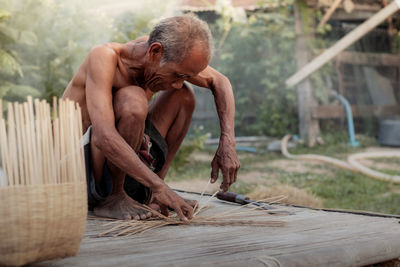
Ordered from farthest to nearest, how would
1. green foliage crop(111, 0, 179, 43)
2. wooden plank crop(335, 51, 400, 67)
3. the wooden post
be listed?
1. wooden plank crop(335, 51, 400, 67)
2. the wooden post
3. green foliage crop(111, 0, 179, 43)

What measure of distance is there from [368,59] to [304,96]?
1.50 m

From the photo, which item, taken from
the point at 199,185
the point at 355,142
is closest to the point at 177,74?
the point at 199,185

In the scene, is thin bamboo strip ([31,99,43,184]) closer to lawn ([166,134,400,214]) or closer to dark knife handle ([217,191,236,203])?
dark knife handle ([217,191,236,203])

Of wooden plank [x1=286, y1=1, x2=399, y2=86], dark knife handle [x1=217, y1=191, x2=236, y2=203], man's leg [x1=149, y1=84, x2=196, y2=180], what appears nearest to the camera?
man's leg [x1=149, y1=84, x2=196, y2=180]

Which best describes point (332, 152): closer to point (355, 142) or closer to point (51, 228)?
point (355, 142)

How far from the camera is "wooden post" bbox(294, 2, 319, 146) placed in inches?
287

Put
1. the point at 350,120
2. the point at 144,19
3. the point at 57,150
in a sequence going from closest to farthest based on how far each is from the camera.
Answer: the point at 57,150
the point at 144,19
the point at 350,120

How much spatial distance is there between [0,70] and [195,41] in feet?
11.0

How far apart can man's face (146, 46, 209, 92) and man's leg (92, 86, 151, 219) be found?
0.09 m

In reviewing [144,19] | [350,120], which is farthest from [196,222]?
[350,120]

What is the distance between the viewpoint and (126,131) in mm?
2066

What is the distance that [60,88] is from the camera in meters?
5.13

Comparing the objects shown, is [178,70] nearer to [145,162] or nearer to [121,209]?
[145,162]

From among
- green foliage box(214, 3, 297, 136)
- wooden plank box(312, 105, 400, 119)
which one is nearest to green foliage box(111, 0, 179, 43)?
green foliage box(214, 3, 297, 136)
